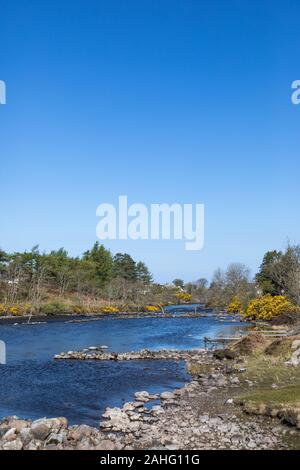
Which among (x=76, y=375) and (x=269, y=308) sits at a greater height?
(x=269, y=308)

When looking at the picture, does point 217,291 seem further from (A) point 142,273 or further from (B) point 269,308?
(B) point 269,308

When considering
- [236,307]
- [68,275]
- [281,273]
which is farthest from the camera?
[68,275]

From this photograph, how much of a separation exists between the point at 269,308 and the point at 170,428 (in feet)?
134

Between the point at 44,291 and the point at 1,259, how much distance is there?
9.56 meters

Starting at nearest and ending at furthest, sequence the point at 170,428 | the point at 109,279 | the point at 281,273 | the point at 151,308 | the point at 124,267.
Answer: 1. the point at 170,428
2. the point at 281,273
3. the point at 151,308
4. the point at 109,279
5. the point at 124,267

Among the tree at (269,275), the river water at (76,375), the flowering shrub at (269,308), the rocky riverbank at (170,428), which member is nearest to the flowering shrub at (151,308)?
the tree at (269,275)

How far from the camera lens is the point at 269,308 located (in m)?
53.0

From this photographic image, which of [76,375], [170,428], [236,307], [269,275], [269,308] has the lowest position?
[76,375]

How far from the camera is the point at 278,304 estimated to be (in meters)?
52.1

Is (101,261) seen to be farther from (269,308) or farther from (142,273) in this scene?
(269,308)

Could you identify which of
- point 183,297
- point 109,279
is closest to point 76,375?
point 109,279

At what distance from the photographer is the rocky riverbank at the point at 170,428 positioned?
41.3 ft

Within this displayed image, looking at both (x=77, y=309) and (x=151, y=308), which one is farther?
(x=151, y=308)

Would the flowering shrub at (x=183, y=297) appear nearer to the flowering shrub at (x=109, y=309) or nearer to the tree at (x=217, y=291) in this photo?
the tree at (x=217, y=291)
